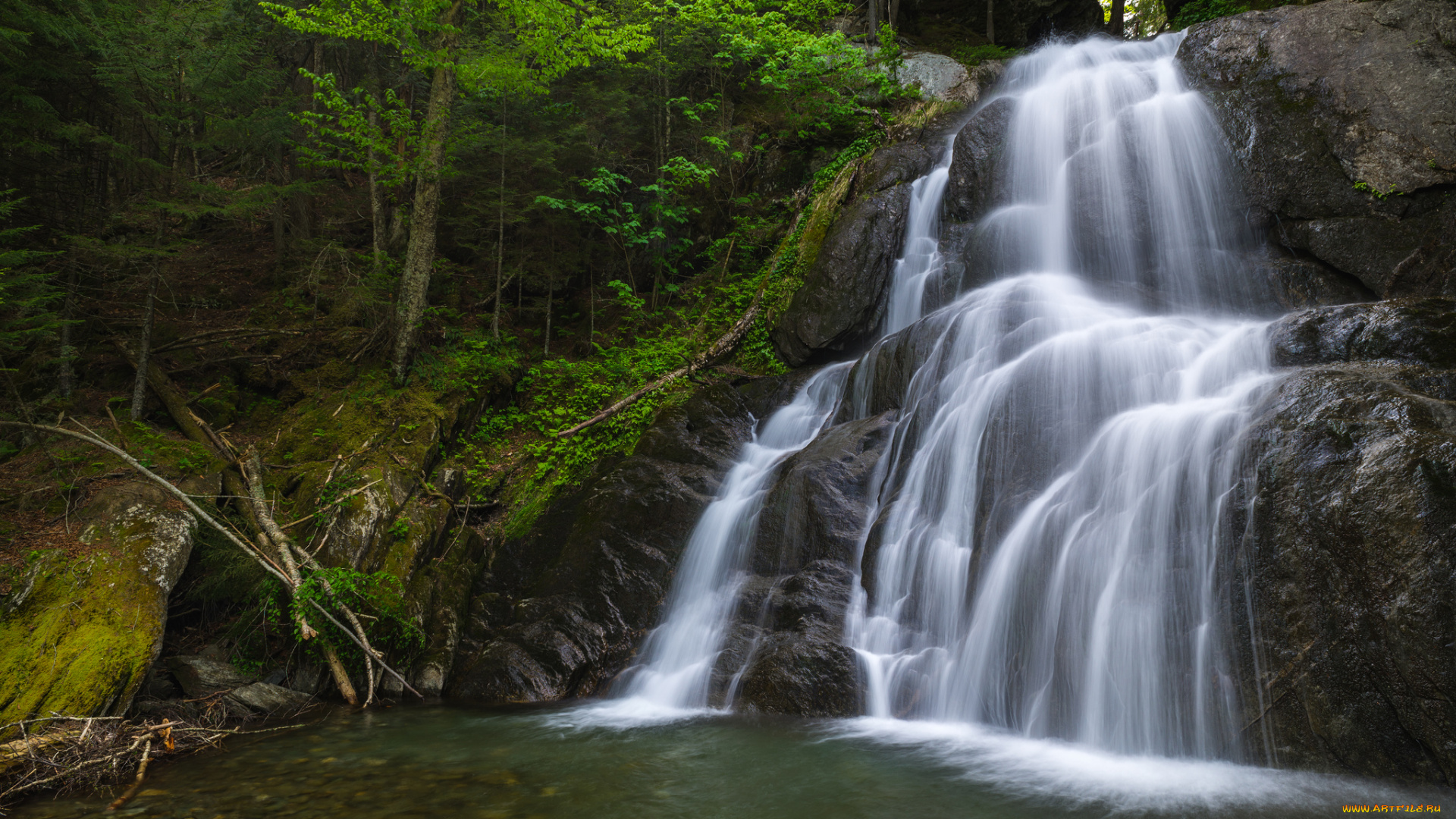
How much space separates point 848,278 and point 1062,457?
14.5 feet

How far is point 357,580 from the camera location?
6.77 metres

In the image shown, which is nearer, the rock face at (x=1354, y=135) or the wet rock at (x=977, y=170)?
the rock face at (x=1354, y=135)

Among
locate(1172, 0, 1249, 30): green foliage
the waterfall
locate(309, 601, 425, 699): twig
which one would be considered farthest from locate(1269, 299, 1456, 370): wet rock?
locate(1172, 0, 1249, 30): green foliage

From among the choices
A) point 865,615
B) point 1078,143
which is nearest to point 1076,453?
point 865,615

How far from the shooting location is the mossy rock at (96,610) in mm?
4898

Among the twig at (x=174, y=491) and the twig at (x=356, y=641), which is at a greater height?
the twig at (x=174, y=491)

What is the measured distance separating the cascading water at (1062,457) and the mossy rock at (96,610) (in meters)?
4.01

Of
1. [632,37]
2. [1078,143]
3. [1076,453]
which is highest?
[632,37]

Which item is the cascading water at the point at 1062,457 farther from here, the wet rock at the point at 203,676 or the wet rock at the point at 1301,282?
the wet rock at the point at 203,676

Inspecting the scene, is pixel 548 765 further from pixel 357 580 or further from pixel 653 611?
pixel 357 580

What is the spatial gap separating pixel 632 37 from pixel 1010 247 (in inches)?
253

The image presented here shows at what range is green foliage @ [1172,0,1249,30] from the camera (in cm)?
1334

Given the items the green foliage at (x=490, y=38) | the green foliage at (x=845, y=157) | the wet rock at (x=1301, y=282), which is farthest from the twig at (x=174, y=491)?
the wet rock at (x=1301, y=282)

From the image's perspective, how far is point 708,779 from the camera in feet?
13.8
